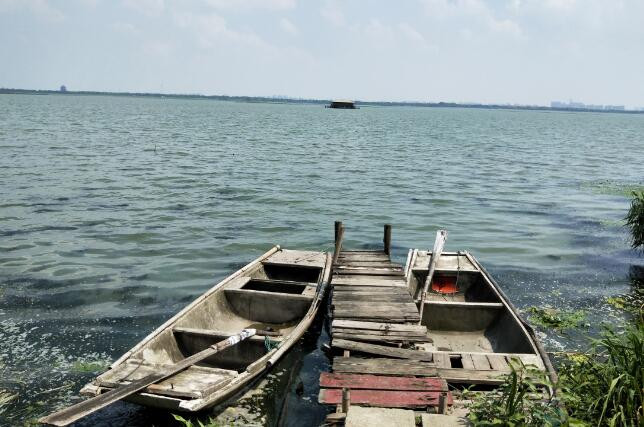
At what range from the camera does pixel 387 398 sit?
23.6ft

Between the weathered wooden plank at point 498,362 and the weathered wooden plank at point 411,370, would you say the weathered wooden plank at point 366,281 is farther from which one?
the weathered wooden plank at point 411,370

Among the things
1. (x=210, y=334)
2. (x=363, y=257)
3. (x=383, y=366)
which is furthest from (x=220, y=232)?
(x=383, y=366)

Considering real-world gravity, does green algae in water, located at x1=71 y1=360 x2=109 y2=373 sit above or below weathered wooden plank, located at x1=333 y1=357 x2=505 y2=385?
below

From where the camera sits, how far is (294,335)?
9.57m

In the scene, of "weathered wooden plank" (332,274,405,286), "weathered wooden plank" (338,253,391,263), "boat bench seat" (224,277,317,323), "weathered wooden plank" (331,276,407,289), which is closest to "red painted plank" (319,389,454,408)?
"boat bench seat" (224,277,317,323)

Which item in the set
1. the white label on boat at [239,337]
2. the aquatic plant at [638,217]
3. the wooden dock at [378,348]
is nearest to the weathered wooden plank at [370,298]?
the wooden dock at [378,348]

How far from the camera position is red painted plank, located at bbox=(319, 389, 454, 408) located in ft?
23.1

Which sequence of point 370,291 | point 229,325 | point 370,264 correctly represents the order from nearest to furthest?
1. point 370,291
2. point 229,325
3. point 370,264

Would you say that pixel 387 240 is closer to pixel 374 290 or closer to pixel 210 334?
pixel 374 290

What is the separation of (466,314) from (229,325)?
5.39m

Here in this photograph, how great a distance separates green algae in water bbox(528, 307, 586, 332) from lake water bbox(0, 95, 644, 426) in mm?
386

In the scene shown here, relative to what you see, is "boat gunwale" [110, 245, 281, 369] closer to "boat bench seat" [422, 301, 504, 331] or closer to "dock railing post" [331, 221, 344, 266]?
"dock railing post" [331, 221, 344, 266]

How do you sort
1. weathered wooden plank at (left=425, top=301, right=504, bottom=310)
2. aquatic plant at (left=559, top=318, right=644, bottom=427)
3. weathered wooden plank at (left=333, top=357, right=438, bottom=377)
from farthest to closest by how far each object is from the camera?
weathered wooden plank at (left=425, top=301, right=504, bottom=310), weathered wooden plank at (left=333, top=357, right=438, bottom=377), aquatic plant at (left=559, top=318, right=644, bottom=427)

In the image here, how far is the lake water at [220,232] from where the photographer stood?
35.0ft
